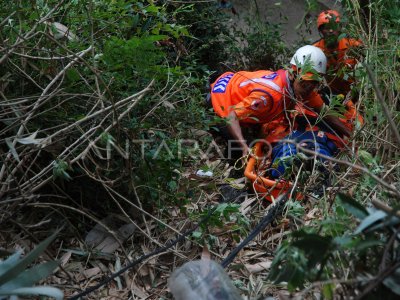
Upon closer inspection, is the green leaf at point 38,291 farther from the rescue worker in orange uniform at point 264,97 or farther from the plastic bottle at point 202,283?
the rescue worker in orange uniform at point 264,97

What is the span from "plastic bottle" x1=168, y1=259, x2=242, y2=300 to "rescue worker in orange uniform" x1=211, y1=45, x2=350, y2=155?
2.26 m

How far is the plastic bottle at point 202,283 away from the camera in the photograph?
2.56 meters

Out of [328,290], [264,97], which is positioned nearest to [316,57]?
[264,97]

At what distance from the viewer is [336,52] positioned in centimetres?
588

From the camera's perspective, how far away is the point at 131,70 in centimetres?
390

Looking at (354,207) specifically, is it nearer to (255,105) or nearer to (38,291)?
(38,291)

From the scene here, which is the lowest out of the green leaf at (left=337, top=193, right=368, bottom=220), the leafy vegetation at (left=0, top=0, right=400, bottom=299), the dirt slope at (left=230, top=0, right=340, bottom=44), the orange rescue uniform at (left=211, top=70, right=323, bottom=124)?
the dirt slope at (left=230, top=0, right=340, bottom=44)

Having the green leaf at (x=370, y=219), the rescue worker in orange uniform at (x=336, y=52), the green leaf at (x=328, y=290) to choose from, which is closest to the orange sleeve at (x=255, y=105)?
the rescue worker in orange uniform at (x=336, y=52)

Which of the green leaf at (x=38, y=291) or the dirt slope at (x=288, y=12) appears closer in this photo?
the green leaf at (x=38, y=291)

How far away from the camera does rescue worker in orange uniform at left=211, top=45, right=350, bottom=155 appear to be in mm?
5102

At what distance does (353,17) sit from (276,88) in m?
0.77

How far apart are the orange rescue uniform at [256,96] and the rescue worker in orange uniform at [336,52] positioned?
332 millimetres

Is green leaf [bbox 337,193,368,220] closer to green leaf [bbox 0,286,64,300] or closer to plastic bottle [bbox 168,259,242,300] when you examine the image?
plastic bottle [bbox 168,259,242,300]

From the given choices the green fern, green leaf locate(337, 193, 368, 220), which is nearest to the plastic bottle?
the green fern
